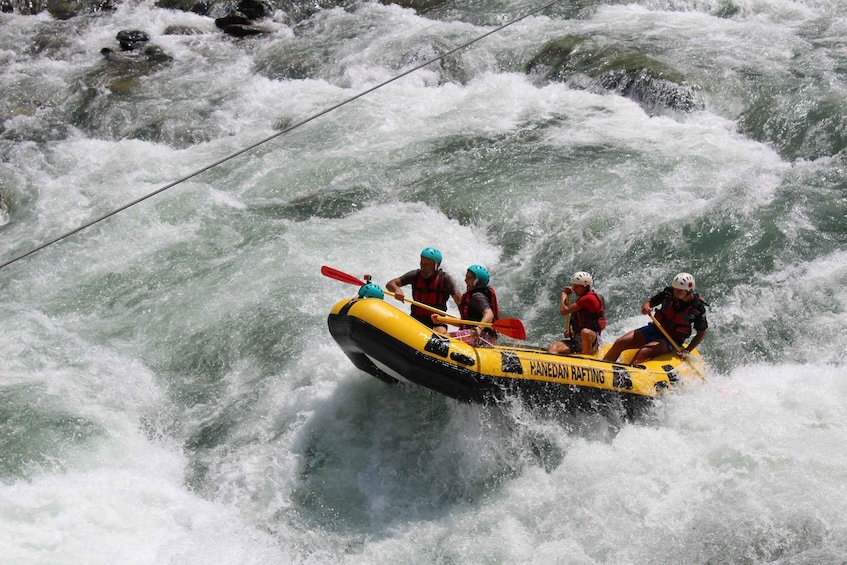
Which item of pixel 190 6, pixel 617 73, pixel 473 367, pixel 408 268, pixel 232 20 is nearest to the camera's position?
pixel 473 367

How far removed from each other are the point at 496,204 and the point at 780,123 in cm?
368

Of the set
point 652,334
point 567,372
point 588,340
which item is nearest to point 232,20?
point 588,340

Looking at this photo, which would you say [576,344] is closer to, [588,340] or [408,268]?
[588,340]

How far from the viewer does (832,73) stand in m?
10.9

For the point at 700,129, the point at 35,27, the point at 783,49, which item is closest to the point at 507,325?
the point at 700,129

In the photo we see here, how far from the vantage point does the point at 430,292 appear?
22.1 ft

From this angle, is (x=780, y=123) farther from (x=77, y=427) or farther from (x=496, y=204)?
(x=77, y=427)

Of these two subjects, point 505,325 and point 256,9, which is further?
point 256,9

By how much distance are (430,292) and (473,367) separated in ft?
3.58

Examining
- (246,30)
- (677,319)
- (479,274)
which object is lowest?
(246,30)

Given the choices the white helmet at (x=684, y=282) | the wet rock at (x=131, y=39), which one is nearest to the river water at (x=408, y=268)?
the white helmet at (x=684, y=282)

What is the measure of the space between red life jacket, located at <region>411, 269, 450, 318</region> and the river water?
0.68 meters

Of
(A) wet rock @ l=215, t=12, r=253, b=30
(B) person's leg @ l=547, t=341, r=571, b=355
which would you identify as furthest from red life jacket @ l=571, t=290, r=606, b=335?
(A) wet rock @ l=215, t=12, r=253, b=30

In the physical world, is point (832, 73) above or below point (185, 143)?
above
